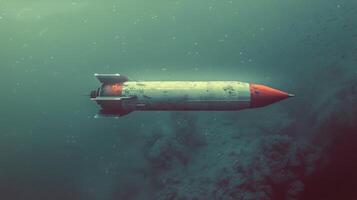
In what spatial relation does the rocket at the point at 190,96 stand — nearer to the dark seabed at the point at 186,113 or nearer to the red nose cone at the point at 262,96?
the red nose cone at the point at 262,96

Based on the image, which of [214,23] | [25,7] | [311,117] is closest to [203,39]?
[214,23]

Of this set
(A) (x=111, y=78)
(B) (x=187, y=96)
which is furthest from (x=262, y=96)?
(A) (x=111, y=78)

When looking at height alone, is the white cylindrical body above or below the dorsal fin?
below

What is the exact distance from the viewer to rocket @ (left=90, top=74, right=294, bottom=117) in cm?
965

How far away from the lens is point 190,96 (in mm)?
9773

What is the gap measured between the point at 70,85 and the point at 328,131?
19.6m

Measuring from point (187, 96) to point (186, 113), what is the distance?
9.59 m

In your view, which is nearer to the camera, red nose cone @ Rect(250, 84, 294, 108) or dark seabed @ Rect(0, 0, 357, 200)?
red nose cone @ Rect(250, 84, 294, 108)

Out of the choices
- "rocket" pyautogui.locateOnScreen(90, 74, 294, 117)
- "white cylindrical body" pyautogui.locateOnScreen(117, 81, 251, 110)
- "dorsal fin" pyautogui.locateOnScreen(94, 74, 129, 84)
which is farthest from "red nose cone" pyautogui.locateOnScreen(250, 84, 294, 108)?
"dorsal fin" pyautogui.locateOnScreen(94, 74, 129, 84)

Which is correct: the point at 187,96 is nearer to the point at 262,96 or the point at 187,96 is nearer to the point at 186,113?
the point at 262,96

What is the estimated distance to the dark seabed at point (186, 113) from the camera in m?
14.9

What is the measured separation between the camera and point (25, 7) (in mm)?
24953

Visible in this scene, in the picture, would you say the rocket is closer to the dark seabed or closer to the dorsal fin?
the dorsal fin

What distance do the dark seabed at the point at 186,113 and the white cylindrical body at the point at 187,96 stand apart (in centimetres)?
655
